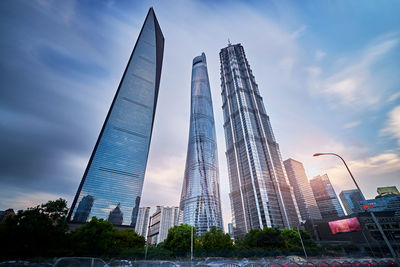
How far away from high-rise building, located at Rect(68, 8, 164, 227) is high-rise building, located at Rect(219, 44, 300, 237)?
65.2 meters

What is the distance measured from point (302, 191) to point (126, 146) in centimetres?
16889

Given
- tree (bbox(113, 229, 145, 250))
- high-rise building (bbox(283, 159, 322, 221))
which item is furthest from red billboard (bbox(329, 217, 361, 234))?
high-rise building (bbox(283, 159, 322, 221))

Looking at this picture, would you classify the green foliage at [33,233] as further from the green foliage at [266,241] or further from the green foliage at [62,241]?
the green foliage at [266,241]

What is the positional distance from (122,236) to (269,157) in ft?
328

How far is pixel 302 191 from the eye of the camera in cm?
17312

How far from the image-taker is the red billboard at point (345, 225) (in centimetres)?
6864

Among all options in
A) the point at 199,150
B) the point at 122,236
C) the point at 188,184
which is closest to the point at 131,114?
the point at 199,150

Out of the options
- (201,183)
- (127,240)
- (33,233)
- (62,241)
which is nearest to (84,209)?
(127,240)

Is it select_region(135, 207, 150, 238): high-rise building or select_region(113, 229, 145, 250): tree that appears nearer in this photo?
select_region(113, 229, 145, 250): tree

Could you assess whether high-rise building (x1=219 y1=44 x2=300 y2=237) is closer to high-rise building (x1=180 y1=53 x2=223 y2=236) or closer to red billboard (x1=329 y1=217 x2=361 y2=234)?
high-rise building (x1=180 y1=53 x2=223 y2=236)

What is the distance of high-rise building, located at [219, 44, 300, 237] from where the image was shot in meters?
102

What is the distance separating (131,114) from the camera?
316ft

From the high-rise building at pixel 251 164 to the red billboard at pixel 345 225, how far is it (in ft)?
72.3

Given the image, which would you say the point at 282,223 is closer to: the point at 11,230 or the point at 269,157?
the point at 269,157
